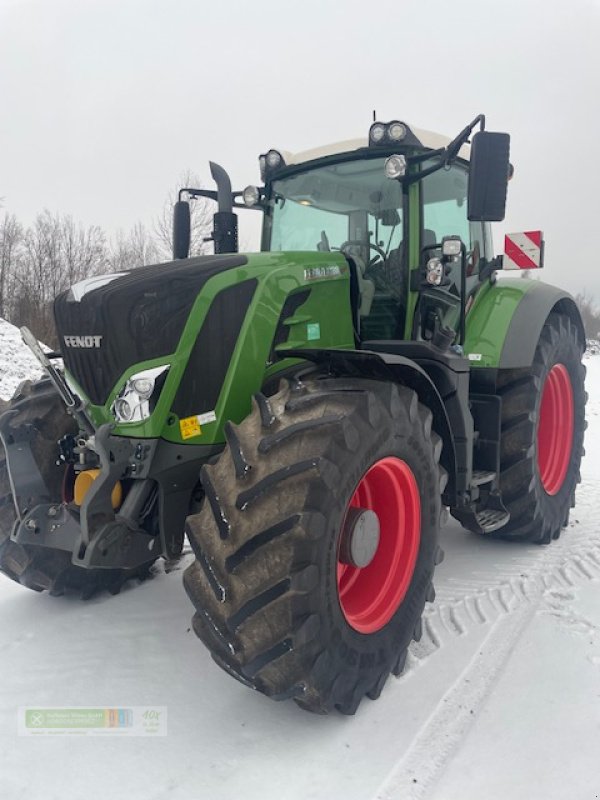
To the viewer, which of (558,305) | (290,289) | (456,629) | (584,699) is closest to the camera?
(584,699)

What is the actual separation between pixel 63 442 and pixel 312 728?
5.56 feet

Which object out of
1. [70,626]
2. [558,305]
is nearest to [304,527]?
[70,626]

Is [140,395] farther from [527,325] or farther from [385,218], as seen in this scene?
[527,325]

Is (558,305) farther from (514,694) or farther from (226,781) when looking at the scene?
(226,781)

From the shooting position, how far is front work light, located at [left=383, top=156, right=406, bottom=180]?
3.17 metres

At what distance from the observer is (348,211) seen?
11.5 feet

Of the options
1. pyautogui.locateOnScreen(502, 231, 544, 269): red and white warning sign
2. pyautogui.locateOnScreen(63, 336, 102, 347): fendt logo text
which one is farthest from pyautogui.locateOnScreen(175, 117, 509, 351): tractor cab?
pyautogui.locateOnScreen(63, 336, 102, 347): fendt logo text

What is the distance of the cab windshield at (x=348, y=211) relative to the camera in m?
3.46

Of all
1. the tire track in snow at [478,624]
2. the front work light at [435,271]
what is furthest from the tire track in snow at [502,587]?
the front work light at [435,271]

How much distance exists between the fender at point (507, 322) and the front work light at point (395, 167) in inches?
44.8

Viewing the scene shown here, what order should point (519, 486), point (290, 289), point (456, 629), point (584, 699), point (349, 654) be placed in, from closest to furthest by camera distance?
point (349, 654), point (584, 699), point (290, 289), point (456, 629), point (519, 486)

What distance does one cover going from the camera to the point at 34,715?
239 cm

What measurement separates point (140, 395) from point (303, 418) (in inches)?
28.2

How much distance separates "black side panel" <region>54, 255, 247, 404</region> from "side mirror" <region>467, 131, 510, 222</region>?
1.18 m
